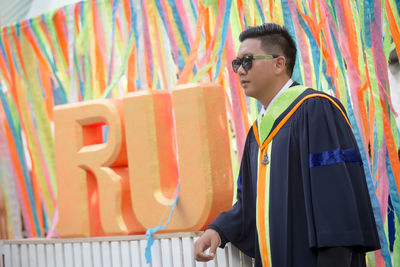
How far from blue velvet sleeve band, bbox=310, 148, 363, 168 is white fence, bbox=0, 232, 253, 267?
0.88 m

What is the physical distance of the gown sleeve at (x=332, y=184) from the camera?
6.84 ft

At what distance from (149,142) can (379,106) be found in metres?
1.27

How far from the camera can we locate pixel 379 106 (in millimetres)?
2984

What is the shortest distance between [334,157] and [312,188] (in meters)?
0.13

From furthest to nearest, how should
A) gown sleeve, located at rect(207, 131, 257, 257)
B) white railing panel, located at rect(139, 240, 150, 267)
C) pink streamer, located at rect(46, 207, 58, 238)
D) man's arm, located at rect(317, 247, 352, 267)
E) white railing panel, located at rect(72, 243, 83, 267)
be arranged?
pink streamer, located at rect(46, 207, 58, 238) → white railing panel, located at rect(72, 243, 83, 267) → white railing panel, located at rect(139, 240, 150, 267) → gown sleeve, located at rect(207, 131, 257, 257) → man's arm, located at rect(317, 247, 352, 267)

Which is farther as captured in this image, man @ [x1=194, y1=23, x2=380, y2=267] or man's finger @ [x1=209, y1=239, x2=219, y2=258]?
man's finger @ [x1=209, y1=239, x2=219, y2=258]

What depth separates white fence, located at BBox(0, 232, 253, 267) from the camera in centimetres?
313

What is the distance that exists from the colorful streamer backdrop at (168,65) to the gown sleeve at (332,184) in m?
0.80

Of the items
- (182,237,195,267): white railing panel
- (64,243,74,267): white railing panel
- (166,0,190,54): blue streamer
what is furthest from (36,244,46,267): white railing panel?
(166,0,190,54): blue streamer

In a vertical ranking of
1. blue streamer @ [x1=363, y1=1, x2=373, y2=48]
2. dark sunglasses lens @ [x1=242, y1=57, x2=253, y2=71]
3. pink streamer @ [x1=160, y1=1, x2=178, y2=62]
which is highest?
pink streamer @ [x1=160, y1=1, x2=178, y2=62]

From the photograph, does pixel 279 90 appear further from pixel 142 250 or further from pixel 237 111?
pixel 142 250

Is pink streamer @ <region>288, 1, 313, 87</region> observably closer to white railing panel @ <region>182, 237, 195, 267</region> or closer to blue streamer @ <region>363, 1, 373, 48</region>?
blue streamer @ <region>363, 1, 373, 48</region>

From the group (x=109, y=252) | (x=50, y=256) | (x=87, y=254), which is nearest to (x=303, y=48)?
(x=109, y=252)

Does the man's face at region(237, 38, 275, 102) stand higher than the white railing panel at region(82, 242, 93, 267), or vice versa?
the man's face at region(237, 38, 275, 102)
